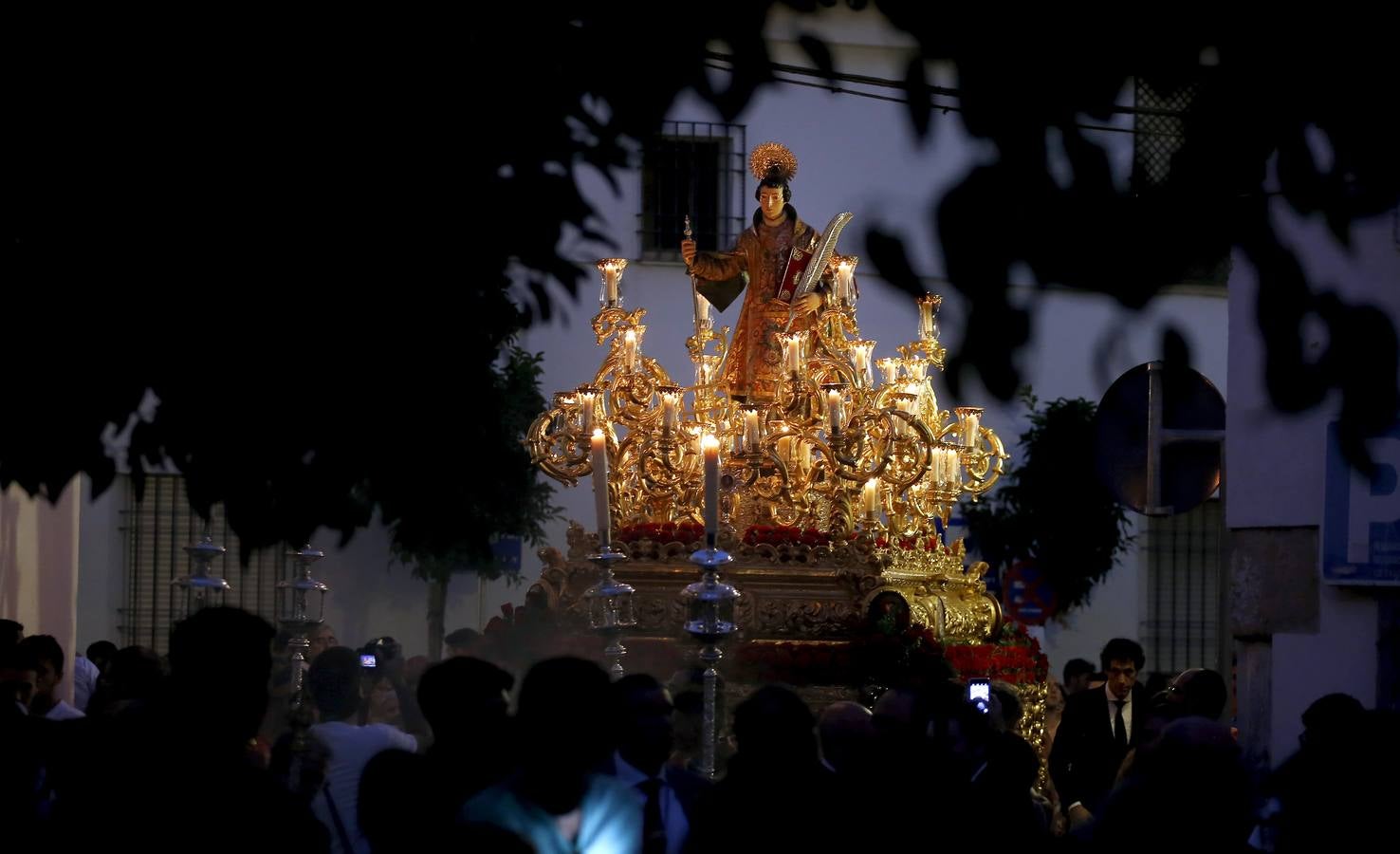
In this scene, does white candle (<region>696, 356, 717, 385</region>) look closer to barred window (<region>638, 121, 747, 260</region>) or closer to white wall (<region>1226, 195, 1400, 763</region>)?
white wall (<region>1226, 195, 1400, 763</region>)

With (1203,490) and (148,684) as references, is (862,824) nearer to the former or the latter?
(148,684)

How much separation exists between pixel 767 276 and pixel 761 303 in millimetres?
173

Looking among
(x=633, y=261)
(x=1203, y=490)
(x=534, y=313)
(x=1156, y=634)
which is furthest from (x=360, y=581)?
(x=534, y=313)

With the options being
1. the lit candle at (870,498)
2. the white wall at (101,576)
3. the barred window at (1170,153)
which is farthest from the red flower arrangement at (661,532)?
the white wall at (101,576)

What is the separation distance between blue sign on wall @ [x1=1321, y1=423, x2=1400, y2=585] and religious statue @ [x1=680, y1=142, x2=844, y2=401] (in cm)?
424

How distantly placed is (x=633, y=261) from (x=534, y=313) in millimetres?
14213

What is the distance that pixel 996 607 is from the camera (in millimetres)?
12516

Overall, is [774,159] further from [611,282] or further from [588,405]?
[588,405]

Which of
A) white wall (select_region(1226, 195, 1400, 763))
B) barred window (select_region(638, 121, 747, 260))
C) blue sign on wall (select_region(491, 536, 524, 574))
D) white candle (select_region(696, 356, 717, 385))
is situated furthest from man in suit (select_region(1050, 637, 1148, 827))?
barred window (select_region(638, 121, 747, 260))

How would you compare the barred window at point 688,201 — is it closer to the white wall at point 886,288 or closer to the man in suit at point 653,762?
the white wall at point 886,288

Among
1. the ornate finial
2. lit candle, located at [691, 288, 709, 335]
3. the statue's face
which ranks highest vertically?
the ornate finial

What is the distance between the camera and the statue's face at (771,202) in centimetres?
1268

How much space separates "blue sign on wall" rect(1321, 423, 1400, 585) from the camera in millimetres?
8672

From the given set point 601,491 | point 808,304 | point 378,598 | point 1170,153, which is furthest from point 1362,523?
point 378,598
